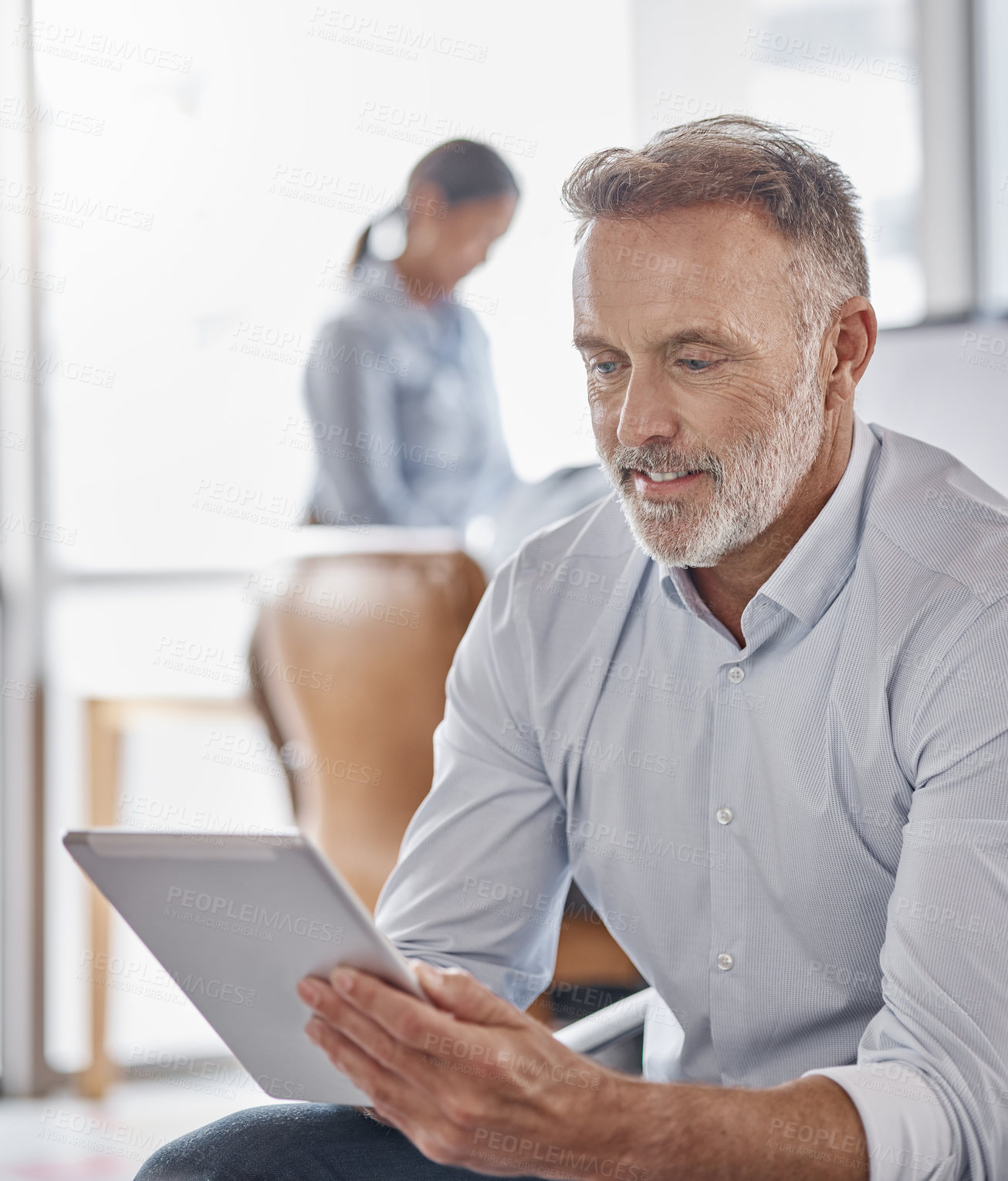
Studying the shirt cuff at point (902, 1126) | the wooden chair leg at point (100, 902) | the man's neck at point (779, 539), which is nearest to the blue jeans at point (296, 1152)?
the shirt cuff at point (902, 1126)

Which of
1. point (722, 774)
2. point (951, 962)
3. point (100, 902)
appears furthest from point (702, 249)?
point (100, 902)

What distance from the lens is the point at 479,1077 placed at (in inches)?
31.1

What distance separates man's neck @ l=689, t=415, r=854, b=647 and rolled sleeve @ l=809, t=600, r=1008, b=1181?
221mm

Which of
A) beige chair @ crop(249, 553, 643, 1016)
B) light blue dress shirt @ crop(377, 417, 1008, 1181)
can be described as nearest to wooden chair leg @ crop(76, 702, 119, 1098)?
beige chair @ crop(249, 553, 643, 1016)

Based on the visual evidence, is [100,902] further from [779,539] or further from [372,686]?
[779,539]

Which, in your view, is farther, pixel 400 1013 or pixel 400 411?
pixel 400 411

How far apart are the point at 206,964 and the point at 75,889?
1.93m

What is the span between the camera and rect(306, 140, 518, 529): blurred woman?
2.60 meters

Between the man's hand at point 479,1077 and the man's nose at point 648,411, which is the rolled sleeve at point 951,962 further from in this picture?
the man's nose at point 648,411

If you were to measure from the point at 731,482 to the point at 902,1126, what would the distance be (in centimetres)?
48

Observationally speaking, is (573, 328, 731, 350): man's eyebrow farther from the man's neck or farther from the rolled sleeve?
the rolled sleeve

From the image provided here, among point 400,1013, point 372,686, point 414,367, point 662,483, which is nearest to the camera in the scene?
point 400,1013

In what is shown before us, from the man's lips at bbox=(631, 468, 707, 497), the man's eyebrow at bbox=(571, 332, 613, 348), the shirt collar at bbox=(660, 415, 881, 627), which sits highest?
the man's eyebrow at bbox=(571, 332, 613, 348)

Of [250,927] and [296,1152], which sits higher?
[250,927]
